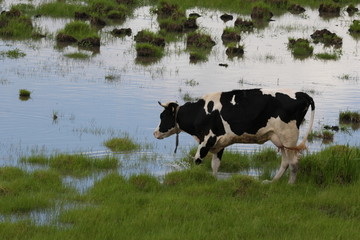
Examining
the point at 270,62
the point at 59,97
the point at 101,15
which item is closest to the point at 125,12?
the point at 101,15

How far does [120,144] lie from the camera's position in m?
13.9

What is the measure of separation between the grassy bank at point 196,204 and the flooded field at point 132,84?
1290 mm

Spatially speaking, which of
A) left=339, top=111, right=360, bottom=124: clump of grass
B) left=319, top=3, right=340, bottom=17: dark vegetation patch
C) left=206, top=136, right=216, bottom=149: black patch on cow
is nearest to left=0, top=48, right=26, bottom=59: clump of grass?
left=339, top=111, right=360, bottom=124: clump of grass

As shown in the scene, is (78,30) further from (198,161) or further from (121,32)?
(198,161)

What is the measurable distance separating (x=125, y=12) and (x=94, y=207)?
24.1 metres

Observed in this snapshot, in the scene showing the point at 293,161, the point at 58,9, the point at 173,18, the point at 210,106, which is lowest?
the point at 293,161

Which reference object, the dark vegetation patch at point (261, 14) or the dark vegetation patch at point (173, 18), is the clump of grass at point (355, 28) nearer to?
the dark vegetation patch at point (261, 14)

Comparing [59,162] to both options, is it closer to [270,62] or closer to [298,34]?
[270,62]

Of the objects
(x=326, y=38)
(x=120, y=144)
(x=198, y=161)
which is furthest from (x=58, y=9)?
(x=198, y=161)

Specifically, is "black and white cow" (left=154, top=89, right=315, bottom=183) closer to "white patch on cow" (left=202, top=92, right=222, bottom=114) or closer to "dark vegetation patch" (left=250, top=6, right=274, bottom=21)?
"white patch on cow" (left=202, top=92, right=222, bottom=114)

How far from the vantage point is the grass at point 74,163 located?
12.0 meters

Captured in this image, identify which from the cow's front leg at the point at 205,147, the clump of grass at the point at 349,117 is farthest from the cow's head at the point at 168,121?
the clump of grass at the point at 349,117

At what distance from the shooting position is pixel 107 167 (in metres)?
12.4

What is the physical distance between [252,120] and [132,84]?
9.13 meters
